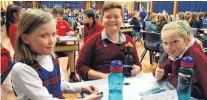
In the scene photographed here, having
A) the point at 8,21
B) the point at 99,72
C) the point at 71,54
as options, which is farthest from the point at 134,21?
the point at 99,72

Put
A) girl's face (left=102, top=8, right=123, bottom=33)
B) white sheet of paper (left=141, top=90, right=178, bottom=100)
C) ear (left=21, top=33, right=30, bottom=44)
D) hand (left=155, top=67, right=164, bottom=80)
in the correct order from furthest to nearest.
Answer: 1. girl's face (left=102, top=8, right=123, bottom=33)
2. hand (left=155, top=67, right=164, bottom=80)
3. ear (left=21, top=33, right=30, bottom=44)
4. white sheet of paper (left=141, top=90, right=178, bottom=100)

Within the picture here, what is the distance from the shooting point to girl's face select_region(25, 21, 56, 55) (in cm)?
111

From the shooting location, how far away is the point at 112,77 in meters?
1.27

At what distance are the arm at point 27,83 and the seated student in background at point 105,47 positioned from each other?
747mm

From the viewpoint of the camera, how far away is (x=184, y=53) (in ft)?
4.47

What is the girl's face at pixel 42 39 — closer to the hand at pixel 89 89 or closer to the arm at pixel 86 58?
the hand at pixel 89 89

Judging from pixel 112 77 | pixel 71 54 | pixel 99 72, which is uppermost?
pixel 112 77

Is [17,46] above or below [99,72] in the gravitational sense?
above

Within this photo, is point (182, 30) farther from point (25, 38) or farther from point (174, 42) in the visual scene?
point (25, 38)

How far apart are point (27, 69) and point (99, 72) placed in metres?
0.80

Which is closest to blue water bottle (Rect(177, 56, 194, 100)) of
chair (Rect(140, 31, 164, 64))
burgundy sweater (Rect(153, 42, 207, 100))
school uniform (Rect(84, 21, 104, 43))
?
burgundy sweater (Rect(153, 42, 207, 100))

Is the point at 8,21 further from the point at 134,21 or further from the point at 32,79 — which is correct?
the point at 134,21

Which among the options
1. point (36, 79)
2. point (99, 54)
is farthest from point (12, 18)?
point (36, 79)

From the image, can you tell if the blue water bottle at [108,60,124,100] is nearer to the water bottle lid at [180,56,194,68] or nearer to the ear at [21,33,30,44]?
the water bottle lid at [180,56,194,68]
